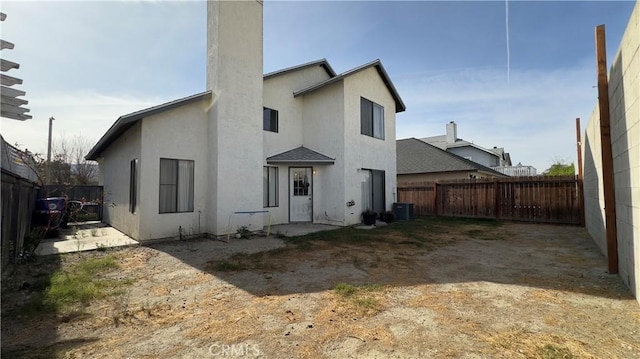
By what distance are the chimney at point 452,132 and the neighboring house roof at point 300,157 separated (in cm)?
2119

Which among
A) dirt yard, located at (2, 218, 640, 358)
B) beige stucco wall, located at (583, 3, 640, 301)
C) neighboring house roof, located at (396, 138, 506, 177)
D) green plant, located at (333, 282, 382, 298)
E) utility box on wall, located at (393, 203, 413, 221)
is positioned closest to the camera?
dirt yard, located at (2, 218, 640, 358)

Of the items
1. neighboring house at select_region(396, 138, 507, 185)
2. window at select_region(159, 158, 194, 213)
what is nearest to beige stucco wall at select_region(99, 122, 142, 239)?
window at select_region(159, 158, 194, 213)

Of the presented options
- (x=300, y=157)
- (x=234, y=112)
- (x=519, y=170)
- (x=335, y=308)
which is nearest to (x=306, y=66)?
(x=300, y=157)

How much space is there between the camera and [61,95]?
1226 centimetres

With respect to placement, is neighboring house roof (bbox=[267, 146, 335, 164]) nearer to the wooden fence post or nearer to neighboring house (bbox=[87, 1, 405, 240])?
neighboring house (bbox=[87, 1, 405, 240])

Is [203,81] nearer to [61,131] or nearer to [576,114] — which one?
[576,114]

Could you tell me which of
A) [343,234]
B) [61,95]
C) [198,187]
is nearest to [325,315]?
[343,234]

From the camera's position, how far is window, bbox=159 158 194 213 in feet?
26.4

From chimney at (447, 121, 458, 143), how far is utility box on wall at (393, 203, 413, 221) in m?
17.9

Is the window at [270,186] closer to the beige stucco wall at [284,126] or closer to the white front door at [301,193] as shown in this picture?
the beige stucco wall at [284,126]

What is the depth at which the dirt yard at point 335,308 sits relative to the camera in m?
2.65

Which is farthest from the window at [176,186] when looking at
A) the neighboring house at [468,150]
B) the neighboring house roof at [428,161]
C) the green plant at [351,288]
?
the neighboring house at [468,150]

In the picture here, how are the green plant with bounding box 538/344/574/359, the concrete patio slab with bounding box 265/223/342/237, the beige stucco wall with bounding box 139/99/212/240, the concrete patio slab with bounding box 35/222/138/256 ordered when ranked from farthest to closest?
the concrete patio slab with bounding box 265/223/342/237 < the beige stucco wall with bounding box 139/99/212/240 < the concrete patio slab with bounding box 35/222/138/256 < the green plant with bounding box 538/344/574/359

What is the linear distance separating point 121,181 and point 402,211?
11179mm
